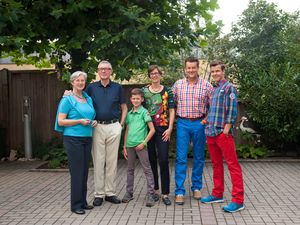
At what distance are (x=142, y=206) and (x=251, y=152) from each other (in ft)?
16.5

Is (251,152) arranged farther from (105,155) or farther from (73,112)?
(73,112)

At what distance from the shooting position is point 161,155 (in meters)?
6.21

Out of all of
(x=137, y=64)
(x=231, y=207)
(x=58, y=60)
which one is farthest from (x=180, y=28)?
(x=231, y=207)

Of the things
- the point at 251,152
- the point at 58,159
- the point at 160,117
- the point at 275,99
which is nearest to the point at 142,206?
the point at 160,117

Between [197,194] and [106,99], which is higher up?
[106,99]

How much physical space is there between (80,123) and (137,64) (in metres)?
2.80

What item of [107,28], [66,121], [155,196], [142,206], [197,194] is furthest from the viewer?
[107,28]

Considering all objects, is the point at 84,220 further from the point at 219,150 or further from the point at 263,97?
the point at 263,97

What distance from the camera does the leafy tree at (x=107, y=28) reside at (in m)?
7.87

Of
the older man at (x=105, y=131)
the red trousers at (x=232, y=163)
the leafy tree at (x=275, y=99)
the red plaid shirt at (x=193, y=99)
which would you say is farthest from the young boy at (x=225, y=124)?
the leafy tree at (x=275, y=99)

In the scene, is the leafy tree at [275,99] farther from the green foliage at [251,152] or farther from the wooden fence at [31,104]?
the wooden fence at [31,104]

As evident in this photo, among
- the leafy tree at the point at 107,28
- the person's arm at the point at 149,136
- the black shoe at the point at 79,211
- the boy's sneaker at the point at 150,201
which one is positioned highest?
the leafy tree at the point at 107,28

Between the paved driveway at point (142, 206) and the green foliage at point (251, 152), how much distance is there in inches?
67.7

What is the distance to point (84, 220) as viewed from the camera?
5496 mm
